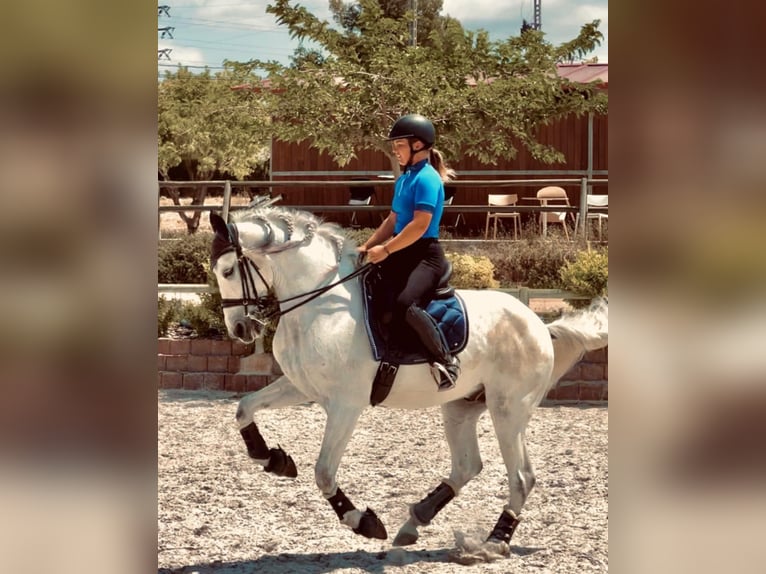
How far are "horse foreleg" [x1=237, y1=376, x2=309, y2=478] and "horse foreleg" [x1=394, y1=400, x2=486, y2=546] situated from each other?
61 centimetres

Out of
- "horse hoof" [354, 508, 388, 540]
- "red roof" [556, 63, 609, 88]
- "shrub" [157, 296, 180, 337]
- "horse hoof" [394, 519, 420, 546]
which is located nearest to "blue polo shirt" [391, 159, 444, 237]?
"horse hoof" [354, 508, 388, 540]

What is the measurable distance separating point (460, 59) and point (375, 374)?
8684 millimetres

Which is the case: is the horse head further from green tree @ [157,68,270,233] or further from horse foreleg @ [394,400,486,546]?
green tree @ [157,68,270,233]

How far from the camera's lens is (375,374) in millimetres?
4285

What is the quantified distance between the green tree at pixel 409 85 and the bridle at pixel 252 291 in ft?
23.8

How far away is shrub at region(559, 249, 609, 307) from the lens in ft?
28.5

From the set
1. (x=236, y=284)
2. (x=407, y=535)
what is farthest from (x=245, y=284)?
(x=407, y=535)

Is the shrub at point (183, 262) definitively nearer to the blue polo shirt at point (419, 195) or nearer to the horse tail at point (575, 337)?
the horse tail at point (575, 337)

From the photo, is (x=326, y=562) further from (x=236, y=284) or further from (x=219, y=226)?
(x=219, y=226)

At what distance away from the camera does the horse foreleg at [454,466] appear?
4516 millimetres

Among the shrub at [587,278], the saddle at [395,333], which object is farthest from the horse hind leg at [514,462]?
the shrub at [587,278]

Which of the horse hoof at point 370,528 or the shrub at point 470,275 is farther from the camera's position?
the shrub at point 470,275
